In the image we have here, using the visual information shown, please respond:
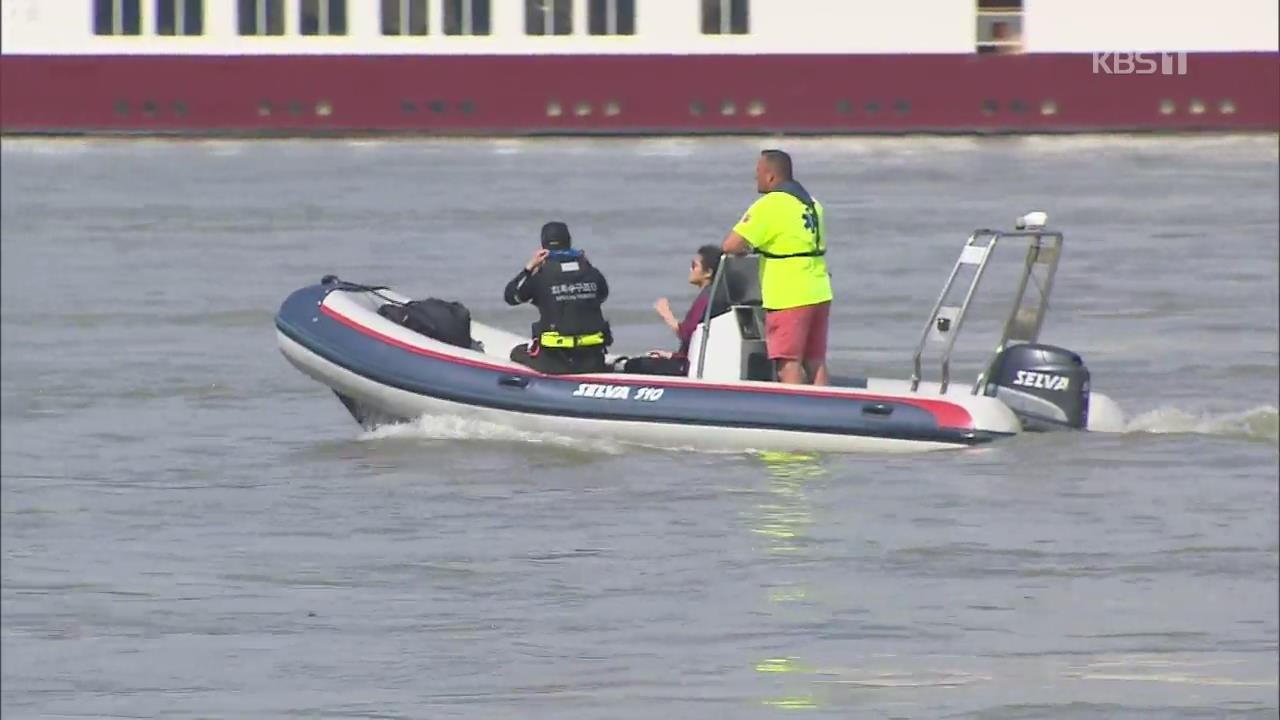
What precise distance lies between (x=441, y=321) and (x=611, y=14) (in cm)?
2938

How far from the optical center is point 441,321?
14148 millimetres

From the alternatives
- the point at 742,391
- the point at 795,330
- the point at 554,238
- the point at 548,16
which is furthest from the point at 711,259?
the point at 548,16

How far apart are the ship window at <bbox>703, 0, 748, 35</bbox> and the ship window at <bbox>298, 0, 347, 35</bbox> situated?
5.29 m

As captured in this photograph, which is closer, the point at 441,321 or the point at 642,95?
the point at 441,321

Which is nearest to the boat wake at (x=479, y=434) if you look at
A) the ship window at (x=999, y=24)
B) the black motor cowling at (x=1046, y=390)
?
the black motor cowling at (x=1046, y=390)

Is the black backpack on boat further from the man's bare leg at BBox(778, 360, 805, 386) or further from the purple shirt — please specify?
the man's bare leg at BBox(778, 360, 805, 386)

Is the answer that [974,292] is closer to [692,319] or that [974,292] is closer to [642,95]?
[692,319]

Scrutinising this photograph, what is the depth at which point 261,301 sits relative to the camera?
71.2 ft

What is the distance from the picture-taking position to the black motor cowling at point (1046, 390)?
42.7 ft

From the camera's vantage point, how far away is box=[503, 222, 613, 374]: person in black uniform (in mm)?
13145

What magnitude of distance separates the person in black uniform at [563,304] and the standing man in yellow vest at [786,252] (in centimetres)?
71

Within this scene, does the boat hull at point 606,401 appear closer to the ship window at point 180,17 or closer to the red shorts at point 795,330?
the red shorts at point 795,330

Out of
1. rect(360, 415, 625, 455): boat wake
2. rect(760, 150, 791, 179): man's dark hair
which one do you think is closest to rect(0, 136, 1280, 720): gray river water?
rect(360, 415, 625, 455): boat wake

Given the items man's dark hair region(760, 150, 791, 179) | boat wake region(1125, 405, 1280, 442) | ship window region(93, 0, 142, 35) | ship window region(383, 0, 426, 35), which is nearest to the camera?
man's dark hair region(760, 150, 791, 179)
